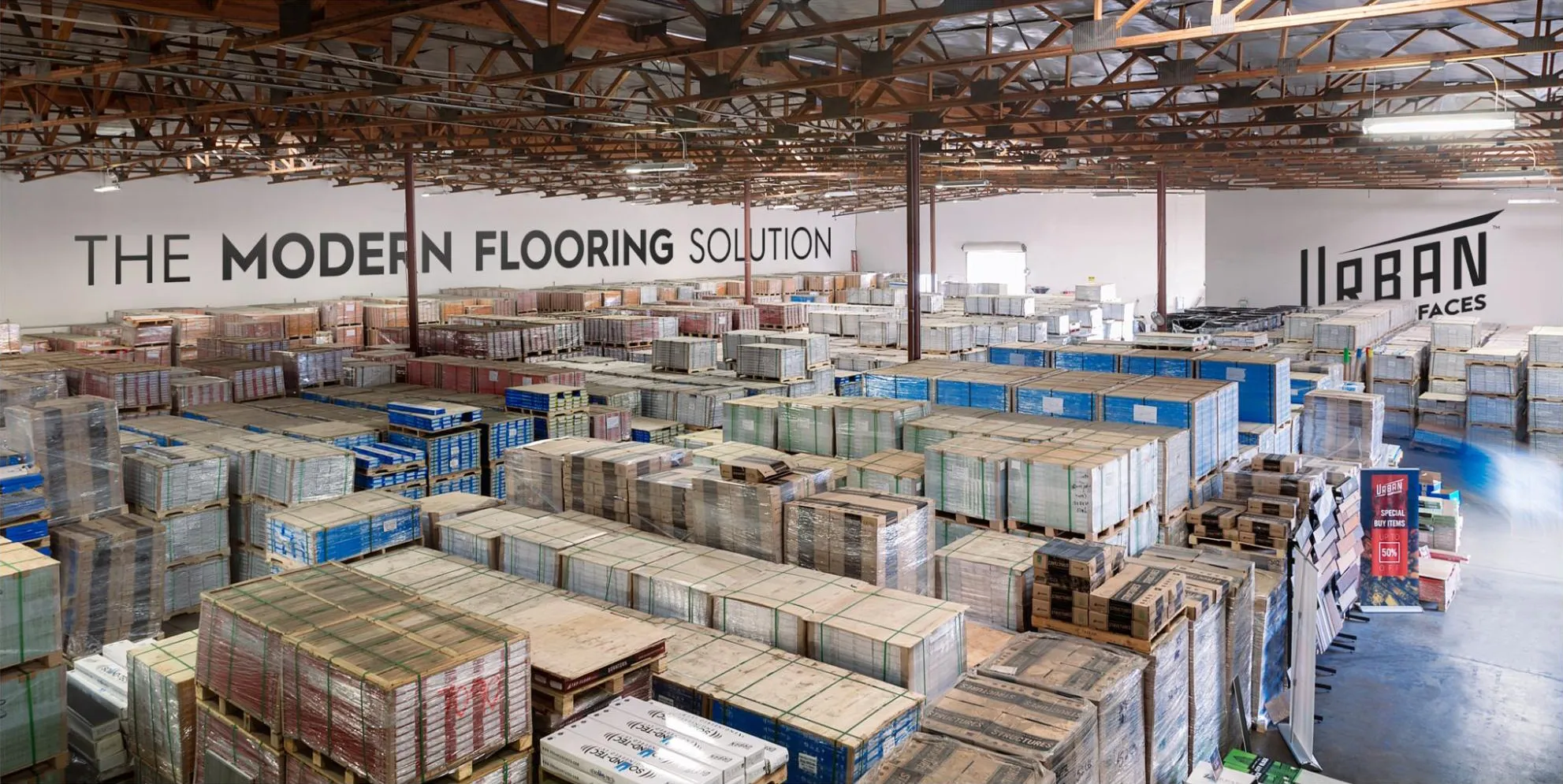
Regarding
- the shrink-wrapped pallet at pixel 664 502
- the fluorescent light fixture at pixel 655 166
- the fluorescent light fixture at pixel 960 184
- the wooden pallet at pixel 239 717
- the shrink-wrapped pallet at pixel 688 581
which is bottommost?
the wooden pallet at pixel 239 717

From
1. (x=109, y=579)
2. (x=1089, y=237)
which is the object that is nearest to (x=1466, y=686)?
Answer: (x=109, y=579)

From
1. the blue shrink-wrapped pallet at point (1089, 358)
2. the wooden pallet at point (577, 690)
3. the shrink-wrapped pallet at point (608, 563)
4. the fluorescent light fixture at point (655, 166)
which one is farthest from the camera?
the fluorescent light fixture at point (655, 166)

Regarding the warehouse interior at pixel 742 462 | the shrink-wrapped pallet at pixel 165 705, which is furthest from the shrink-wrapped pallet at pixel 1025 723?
the shrink-wrapped pallet at pixel 165 705

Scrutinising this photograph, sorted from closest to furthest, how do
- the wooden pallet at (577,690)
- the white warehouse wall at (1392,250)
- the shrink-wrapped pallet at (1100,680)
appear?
the wooden pallet at (577,690) → the shrink-wrapped pallet at (1100,680) → the white warehouse wall at (1392,250)

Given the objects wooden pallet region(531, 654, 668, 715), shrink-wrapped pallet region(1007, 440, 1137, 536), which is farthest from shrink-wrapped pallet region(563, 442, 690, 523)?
wooden pallet region(531, 654, 668, 715)

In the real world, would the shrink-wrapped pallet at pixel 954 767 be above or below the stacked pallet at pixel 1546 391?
below

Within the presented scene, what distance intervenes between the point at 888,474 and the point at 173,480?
640cm

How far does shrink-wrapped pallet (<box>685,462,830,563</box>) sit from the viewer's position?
782cm

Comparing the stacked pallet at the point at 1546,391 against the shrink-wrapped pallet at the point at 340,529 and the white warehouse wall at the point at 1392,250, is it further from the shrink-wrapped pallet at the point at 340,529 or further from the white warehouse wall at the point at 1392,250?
the shrink-wrapped pallet at the point at 340,529

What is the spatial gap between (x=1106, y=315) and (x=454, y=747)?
84.2 feet

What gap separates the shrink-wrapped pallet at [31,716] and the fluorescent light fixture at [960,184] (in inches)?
1058

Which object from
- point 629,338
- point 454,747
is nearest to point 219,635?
point 454,747

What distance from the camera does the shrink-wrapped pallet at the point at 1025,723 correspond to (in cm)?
531

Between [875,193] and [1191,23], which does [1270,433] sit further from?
[875,193]
